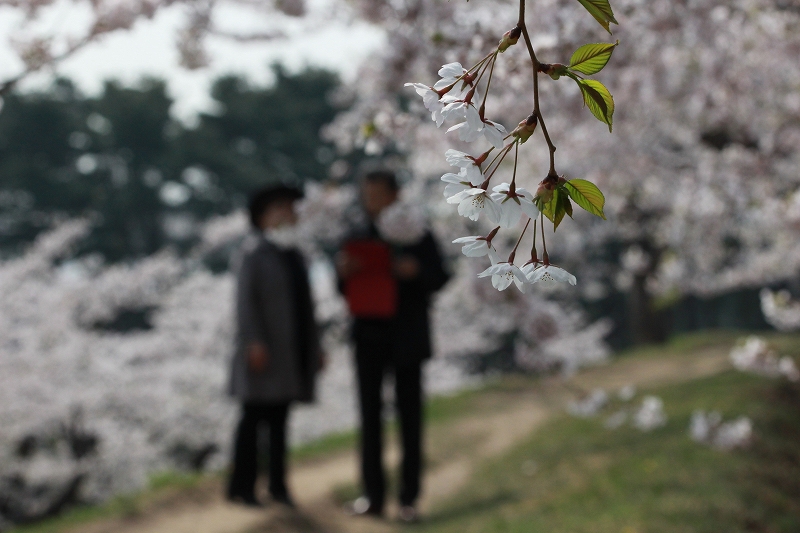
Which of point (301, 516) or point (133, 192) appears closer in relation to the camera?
point (301, 516)

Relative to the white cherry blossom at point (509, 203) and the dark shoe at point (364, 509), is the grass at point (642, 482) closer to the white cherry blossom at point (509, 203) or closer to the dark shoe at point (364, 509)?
the dark shoe at point (364, 509)

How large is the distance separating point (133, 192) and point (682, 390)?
584 inches

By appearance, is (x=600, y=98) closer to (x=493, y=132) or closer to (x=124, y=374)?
(x=493, y=132)

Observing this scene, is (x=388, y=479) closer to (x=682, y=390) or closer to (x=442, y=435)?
(x=442, y=435)

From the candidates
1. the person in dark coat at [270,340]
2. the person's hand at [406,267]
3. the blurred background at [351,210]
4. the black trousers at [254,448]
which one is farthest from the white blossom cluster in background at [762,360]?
the black trousers at [254,448]

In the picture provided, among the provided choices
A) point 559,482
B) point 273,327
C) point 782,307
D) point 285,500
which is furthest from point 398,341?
point 782,307

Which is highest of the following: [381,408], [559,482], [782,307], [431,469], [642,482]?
[782,307]

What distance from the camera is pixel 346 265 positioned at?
Answer: 400cm

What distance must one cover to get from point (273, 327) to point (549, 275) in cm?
349

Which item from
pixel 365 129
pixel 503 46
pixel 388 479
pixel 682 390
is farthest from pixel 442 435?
pixel 503 46

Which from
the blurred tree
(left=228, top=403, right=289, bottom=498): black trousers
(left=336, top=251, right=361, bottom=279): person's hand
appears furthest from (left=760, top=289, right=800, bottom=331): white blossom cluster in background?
the blurred tree

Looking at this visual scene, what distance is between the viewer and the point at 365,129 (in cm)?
235

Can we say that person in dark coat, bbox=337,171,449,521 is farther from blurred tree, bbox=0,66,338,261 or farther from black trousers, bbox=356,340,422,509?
blurred tree, bbox=0,66,338,261

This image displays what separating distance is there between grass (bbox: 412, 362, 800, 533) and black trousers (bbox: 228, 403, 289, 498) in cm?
86
